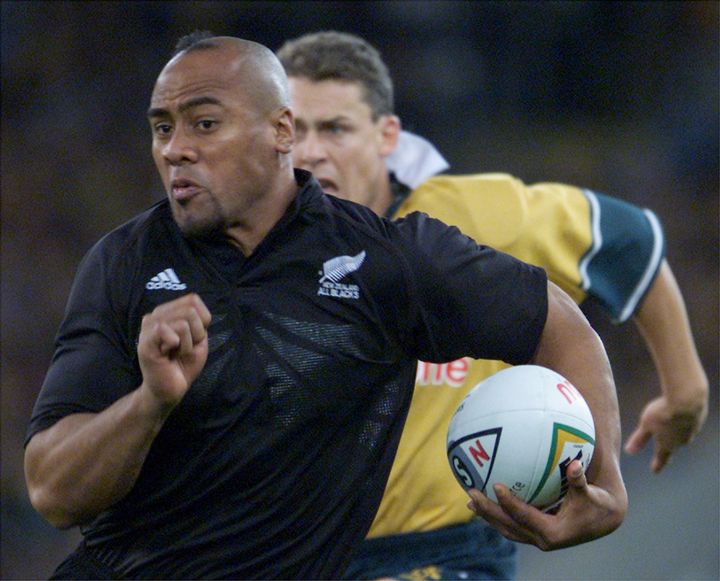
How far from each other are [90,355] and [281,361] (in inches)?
19.8

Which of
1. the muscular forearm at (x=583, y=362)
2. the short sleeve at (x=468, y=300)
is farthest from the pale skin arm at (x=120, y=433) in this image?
the muscular forearm at (x=583, y=362)

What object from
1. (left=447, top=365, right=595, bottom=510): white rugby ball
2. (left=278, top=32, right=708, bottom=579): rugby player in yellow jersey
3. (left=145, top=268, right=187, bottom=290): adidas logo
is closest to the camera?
(left=447, top=365, right=595, bottom=510): white rugby ball

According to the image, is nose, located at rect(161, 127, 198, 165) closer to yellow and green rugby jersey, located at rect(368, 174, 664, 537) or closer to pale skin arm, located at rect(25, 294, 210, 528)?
pale skin arm, located at rect(25, 294, 210, 528)

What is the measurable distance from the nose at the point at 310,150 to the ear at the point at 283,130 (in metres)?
1.26

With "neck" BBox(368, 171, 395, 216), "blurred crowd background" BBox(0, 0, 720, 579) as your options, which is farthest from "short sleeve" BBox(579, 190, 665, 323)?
"blurred crowd background" BBox(0, 0, 720, 579)

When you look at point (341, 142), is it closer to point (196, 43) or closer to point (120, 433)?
point (196, 43)

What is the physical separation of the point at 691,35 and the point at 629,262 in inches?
271

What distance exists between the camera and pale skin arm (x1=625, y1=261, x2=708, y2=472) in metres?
5.25

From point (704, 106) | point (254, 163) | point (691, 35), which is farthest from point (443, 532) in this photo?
point (691, 35)

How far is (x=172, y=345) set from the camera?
9.79 ft

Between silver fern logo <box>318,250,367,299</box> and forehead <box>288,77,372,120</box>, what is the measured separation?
1819 millimetres

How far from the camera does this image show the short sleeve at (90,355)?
3.34 meters

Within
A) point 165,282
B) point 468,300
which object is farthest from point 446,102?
point 165,282

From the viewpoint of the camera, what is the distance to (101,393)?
3354 millimetres
